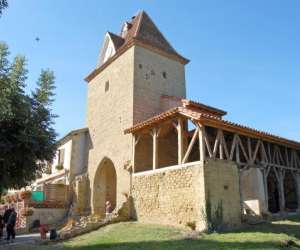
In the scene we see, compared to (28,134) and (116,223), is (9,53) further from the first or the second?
(116,223)

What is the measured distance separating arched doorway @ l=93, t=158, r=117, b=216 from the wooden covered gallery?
154 inches

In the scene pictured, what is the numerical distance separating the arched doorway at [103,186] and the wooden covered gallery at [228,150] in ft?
12.8

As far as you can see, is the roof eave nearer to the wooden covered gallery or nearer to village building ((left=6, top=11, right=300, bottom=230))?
village building ((left=6, top=11, right=300, bottom=230))

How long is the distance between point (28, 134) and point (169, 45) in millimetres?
15135

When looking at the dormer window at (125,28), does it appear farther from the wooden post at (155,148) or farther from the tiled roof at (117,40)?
the wooden post at (155,148)

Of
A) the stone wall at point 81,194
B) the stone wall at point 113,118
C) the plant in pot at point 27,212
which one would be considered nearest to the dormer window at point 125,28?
the stone wall at point 113,118

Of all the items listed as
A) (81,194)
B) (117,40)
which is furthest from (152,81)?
(81,194)

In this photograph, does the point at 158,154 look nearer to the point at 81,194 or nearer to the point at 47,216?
the point at 81,194

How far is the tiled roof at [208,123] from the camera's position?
13023 mm

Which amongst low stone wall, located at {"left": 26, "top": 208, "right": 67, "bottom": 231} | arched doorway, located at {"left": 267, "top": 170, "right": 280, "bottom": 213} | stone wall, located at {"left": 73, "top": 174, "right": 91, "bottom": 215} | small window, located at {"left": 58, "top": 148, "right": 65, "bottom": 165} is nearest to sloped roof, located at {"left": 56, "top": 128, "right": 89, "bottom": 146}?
small window, located at {"left": 58, "top": 148, "right": 65, "bottom": 165}

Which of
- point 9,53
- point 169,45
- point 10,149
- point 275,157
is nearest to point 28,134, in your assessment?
point 10,149

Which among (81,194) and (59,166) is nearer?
(81,194)

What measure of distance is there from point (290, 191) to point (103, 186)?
11.2 metres

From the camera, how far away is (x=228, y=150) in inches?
670
